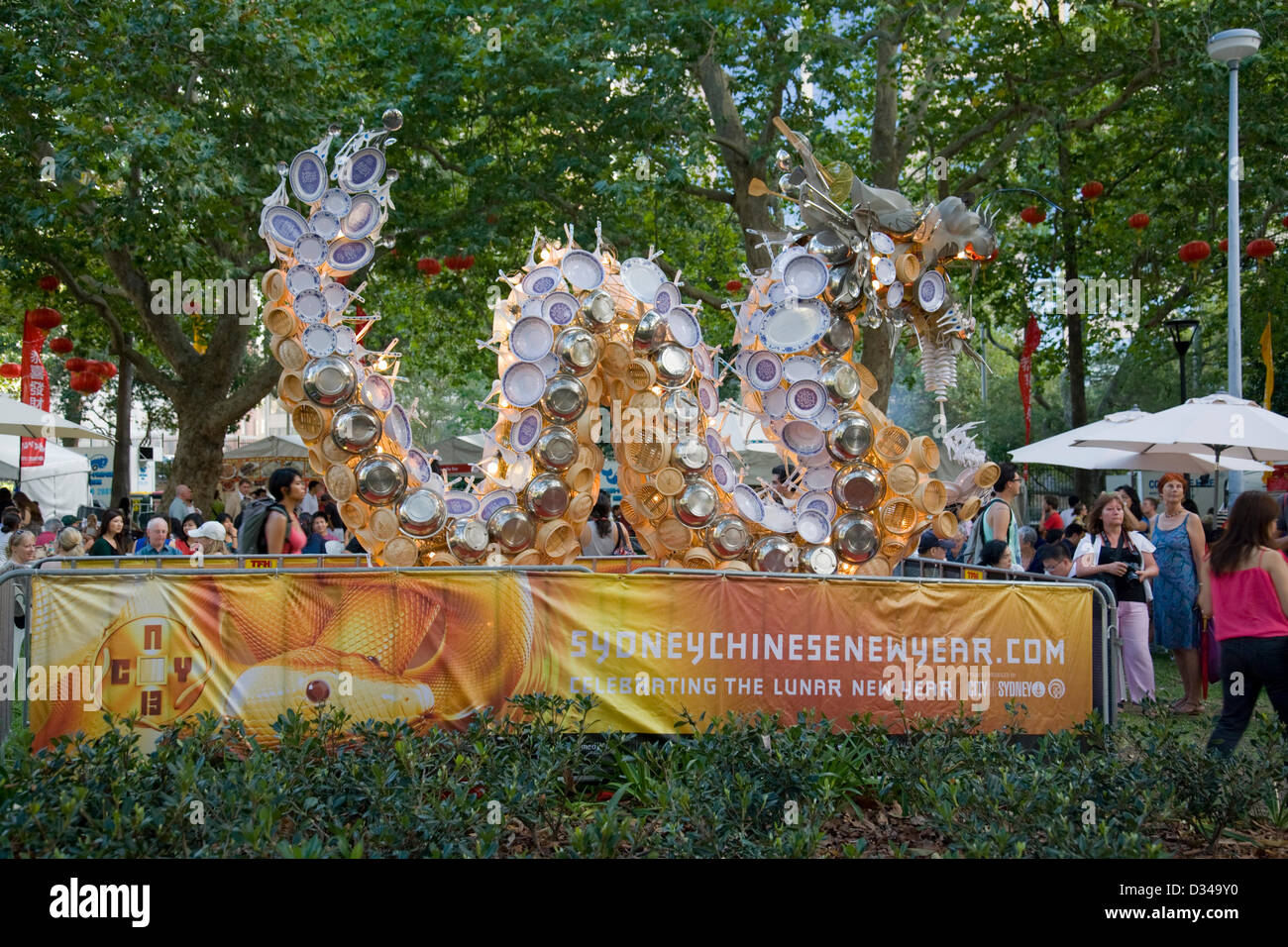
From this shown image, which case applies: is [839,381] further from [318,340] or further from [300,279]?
[300,279]

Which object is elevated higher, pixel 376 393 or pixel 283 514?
pixel 376 393

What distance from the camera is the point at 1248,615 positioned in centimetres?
→ 628

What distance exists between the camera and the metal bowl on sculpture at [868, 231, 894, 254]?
346 inches

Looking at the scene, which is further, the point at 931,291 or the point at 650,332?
the point at 931,291

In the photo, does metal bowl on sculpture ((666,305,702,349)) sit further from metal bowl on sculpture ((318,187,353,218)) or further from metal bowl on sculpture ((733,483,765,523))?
metal bowl on sculpture ((318,187,353,218))

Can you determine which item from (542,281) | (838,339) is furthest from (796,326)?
(542,281)

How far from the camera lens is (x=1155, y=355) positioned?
2184 cm

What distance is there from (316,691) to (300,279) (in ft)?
10.4

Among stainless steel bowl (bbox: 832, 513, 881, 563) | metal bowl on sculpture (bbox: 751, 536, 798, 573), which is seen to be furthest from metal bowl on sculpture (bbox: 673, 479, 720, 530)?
stainless steel bowl (bbox: 832, 513, 881, 563)

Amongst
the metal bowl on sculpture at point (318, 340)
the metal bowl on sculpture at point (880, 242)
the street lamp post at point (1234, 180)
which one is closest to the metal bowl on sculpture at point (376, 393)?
the metal bowl on sculpture at point (318, 340)

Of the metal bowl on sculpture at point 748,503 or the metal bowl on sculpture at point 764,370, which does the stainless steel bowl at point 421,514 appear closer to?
the metal bowl on sculpture at point 748,503

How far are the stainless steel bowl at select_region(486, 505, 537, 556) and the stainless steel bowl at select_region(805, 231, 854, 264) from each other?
295 centimetres

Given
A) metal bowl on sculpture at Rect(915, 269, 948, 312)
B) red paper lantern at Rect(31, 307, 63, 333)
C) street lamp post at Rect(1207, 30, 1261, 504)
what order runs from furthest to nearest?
red paper lantern at Rect(31, 307, 63, 333)
street lamp post at Rect(1207, 30, 1261, 504)
metal bowl on sculpture at Rect(915, 269, 948, 312)

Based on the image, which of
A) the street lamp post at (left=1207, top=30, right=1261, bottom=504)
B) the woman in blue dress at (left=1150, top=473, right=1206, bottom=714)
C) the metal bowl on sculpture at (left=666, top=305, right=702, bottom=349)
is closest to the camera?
the metal bowl on sculpture at (left=666, top=305, right=702, bottom=349)
